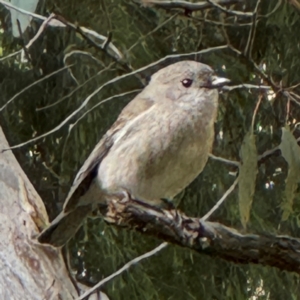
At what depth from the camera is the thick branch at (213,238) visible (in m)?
1.52

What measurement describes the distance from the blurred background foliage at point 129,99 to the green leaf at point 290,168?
3.60 ft

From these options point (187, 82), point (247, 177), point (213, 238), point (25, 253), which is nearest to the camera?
point (247, 177)

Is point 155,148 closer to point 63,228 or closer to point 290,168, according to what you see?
point 63,228

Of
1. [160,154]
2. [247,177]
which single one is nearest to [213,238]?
[247,177]

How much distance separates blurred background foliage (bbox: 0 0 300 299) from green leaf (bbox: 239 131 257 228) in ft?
3.74

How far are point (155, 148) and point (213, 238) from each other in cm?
36

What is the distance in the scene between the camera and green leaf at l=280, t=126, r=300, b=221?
1.43 m

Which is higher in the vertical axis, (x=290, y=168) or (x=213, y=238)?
(x=290, y=168)

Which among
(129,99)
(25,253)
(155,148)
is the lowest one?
(129,99)

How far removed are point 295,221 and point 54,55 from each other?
956 mm

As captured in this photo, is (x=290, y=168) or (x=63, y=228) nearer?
(x=290, y=168)

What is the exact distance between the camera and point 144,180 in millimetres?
1888

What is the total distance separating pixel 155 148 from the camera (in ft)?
6.08

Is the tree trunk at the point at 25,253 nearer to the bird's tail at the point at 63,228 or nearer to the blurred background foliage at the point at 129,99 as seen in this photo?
the bird's tail at the point at 63,228
